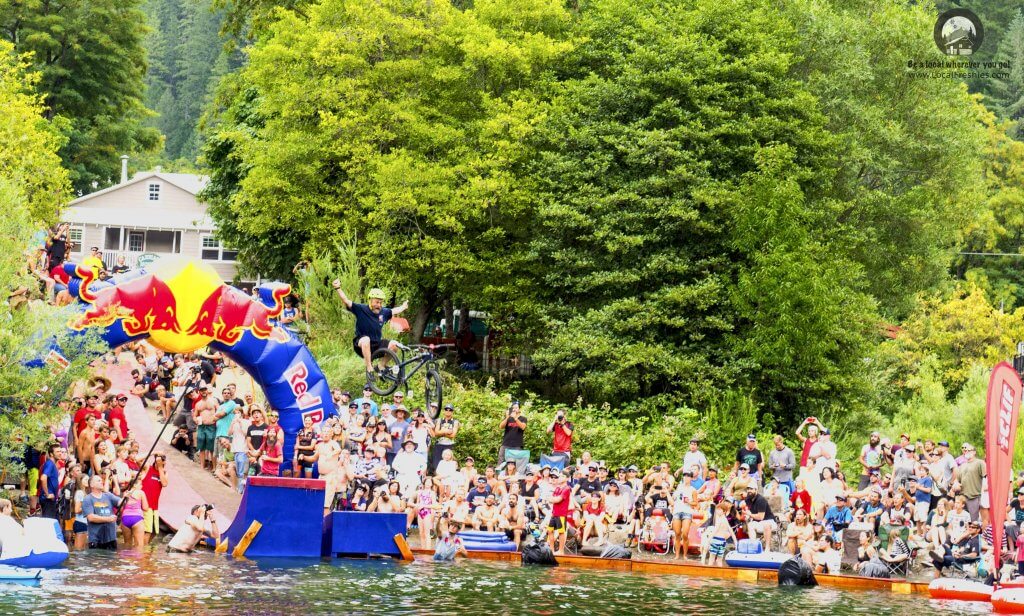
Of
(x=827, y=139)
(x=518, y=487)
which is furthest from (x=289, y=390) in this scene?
(x=827, y=139)

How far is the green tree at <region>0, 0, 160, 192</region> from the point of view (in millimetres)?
65812

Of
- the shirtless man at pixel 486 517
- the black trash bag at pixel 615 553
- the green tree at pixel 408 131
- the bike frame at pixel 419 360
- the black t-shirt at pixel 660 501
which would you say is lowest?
the black trash bag at pixel 615 553

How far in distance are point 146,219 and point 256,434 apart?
173 ft

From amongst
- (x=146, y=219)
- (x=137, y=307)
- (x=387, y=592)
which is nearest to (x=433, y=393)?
(x=137, y=307)

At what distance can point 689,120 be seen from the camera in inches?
1516

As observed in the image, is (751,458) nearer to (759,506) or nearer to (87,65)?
(759,506)

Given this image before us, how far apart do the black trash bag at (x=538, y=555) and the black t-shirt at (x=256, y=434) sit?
5893mm

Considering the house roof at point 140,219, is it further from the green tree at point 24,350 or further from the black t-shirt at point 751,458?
the black t-shirt at point 751,458

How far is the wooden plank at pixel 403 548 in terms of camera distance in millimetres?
24500

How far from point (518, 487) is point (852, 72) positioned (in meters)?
21.3

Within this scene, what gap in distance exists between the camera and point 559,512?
84.5 feet

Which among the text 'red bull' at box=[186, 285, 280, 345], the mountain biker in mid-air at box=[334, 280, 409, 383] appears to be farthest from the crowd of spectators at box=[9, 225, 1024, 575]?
the text 'red bull' at box=[186, 285, 280, 345]

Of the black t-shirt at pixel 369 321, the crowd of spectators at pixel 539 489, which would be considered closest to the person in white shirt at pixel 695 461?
the crowd of spectators at pixel 539 489

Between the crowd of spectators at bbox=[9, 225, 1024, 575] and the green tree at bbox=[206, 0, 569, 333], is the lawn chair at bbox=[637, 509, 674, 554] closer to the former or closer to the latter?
the crowd of spectators at bbox=[9, 225, 1024, 575]
